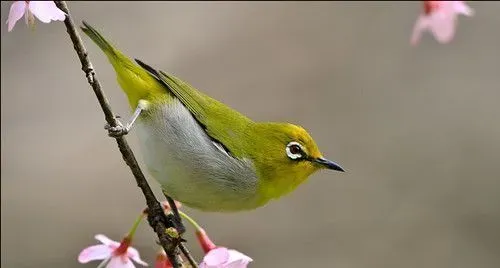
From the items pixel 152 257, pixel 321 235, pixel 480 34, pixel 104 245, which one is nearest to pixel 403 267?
pixel 321 235

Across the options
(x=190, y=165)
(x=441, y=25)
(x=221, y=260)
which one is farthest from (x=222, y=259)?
(x=441, y=25)

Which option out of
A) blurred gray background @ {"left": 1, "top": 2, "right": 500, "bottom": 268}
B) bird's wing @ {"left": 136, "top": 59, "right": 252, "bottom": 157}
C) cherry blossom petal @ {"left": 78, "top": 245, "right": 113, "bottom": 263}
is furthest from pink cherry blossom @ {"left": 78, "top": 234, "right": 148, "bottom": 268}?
blurred gray background @ {"left": 1, "top": 2, "right": 500, "bottom": 268}

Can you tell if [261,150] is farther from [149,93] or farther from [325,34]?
[325,34]

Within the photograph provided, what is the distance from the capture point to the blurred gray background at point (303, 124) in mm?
6707

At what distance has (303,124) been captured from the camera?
24.3 feet

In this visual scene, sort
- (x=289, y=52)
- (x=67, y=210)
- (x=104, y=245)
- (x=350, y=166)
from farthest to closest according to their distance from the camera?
(x=289, y=52)
(x=350, y=166)
(x=67, y=210)
(x=104, y=245)

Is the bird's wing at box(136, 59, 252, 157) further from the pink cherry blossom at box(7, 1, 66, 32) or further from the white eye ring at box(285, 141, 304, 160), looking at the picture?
the pink cherry blossom at box(7, 1, 66, 32)

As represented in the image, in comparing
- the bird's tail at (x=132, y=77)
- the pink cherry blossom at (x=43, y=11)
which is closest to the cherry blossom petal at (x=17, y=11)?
the pink cherry blossom at (x=43, y=11)

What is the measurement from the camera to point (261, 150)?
3.01m

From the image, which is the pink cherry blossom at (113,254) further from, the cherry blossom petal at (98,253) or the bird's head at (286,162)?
the bird's head at (286,162)

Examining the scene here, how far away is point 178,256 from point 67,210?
445 centimetres

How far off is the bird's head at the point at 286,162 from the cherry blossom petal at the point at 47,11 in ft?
3.72

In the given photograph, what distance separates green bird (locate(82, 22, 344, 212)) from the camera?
2818 millimetres

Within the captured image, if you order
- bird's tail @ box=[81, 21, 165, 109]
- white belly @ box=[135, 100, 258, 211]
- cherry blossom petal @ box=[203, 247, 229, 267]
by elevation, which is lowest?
cherry blossom petal @ box=[203, 247, 229, 267]
